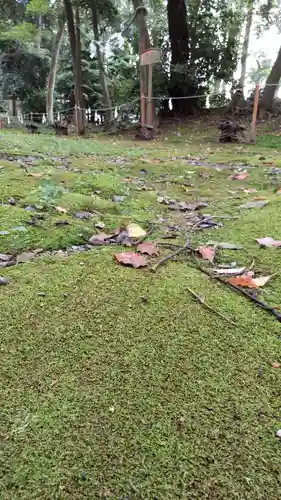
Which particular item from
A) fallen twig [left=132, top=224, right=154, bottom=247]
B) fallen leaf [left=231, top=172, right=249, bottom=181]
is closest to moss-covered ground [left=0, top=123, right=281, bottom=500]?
fallen twig [left=132, top=224, right=154, bottom=247]

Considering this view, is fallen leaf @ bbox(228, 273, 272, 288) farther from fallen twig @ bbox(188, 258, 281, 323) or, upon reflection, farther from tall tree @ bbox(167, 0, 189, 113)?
tall tree @ bbox(167, 0, 189, 113)

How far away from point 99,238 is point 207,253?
1.85 feet

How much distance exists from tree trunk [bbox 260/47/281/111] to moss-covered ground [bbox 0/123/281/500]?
8788 mm

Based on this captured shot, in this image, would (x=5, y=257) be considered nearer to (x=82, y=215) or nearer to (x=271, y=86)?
(x=82, y=215)

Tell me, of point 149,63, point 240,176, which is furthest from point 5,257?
point 149,63

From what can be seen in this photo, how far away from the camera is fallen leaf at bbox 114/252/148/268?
67.4 inches

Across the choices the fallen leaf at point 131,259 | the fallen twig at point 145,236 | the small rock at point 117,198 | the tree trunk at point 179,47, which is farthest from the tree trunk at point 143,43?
the fallen leaf at point 131,259

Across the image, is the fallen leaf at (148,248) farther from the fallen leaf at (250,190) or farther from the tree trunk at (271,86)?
the tree trunk at (271,86)

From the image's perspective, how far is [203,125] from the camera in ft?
34.1

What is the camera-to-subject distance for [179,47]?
10.9 metres

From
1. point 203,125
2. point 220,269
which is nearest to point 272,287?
point 220,269

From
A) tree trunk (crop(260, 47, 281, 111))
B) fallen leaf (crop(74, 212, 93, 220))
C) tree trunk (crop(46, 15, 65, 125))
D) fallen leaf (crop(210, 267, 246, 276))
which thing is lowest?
fallen leaf (crop(210, 267, 246, 276))

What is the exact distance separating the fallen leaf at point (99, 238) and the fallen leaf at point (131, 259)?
0.24 meters

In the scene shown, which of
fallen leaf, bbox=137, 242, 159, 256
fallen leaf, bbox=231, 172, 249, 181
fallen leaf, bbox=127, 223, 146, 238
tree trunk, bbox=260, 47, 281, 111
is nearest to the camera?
fallen leaf, bbox=137, 242, 159, 256
